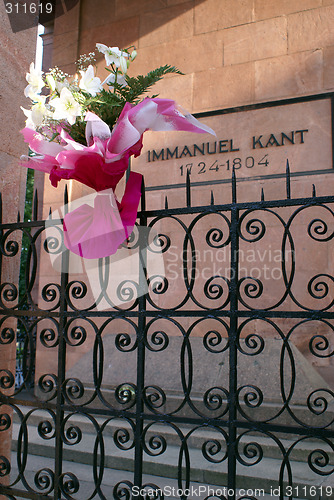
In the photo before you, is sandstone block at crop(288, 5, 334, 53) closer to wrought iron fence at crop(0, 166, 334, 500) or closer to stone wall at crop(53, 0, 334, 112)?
stone wall at crop(53, 0, 334, 112)

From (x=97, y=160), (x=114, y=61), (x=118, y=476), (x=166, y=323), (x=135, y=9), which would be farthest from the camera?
(x=135, y=9)

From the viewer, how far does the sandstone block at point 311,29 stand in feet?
17.8

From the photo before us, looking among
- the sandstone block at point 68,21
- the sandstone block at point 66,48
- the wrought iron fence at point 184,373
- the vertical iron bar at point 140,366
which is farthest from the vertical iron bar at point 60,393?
the sandstone block at point 68,21

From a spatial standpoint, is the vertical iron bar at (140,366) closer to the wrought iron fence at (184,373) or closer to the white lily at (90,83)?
the wrought iron fence at (184,373)

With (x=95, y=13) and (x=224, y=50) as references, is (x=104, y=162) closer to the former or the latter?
(x=224, y=50)

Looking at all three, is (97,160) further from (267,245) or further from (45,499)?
(267,245)

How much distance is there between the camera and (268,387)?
4430 mm

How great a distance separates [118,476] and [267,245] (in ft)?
9.62

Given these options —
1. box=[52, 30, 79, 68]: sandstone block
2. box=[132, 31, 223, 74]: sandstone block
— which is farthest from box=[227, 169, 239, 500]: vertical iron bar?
box=[52, 30, 79, 68]: sandstone block

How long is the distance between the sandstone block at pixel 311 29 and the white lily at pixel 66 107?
4202 millimetres

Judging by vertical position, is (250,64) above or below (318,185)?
above

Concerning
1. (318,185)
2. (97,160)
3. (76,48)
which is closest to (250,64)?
(318,185)

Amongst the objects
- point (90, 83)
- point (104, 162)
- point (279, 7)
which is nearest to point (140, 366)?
point (104, 162)

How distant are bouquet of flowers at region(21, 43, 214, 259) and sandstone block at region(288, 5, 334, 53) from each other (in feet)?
12.4
